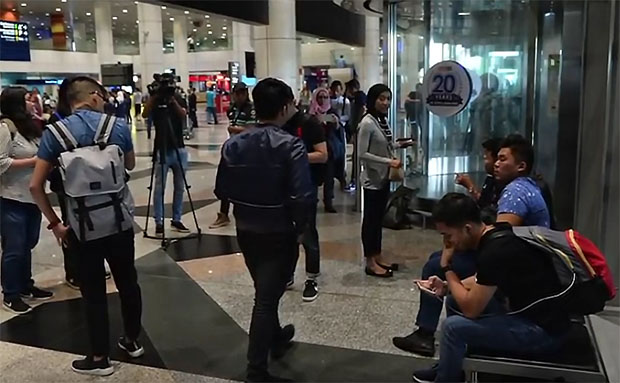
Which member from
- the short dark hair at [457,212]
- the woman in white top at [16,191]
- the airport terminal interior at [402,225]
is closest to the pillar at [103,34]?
the airport terminal interior at [402,225]

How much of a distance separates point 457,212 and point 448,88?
4153 mm

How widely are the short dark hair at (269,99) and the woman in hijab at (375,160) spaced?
1.77m

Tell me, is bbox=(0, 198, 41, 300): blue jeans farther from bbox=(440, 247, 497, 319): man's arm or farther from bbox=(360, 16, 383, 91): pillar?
bbox=(360, 16, 383, 91): pillar

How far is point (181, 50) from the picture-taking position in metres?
32.8

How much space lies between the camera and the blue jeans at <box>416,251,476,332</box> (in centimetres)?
279

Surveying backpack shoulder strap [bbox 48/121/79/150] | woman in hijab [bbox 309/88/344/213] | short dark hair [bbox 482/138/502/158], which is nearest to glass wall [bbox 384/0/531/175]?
woman in hijab [bbox 309/88/344/213]

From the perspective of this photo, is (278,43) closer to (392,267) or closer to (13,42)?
(13,42)

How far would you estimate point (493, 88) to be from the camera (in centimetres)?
A: 696

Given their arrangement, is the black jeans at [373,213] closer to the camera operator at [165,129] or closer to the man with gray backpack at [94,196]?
the man with gray backpack at [94,196]

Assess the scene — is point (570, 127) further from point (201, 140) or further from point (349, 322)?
point (201, 140)

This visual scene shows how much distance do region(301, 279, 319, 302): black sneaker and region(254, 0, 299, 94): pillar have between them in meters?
11.1

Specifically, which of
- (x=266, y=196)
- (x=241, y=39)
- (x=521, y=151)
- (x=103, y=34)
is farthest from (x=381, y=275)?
(x=103, y=34)

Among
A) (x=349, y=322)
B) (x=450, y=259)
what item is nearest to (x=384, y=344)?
(x=349, y=322)

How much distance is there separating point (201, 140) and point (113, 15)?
63.3 ft
